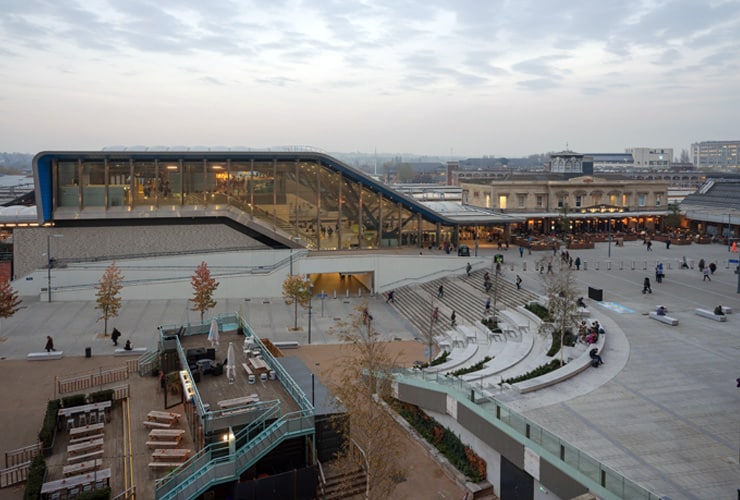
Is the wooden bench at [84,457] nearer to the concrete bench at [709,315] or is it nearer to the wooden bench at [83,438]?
the wooden bench at [83,438]

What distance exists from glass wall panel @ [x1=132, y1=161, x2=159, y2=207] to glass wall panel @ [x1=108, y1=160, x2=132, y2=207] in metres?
0.50

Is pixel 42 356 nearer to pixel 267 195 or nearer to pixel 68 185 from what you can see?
pixel 68 185

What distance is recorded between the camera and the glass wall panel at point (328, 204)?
4978cm

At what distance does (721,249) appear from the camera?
175 feet

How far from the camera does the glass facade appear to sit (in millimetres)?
46406

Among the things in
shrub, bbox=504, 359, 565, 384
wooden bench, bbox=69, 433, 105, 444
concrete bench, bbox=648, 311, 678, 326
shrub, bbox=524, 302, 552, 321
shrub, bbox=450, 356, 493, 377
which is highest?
concrete bench, bbox=648, 311, 678, 326

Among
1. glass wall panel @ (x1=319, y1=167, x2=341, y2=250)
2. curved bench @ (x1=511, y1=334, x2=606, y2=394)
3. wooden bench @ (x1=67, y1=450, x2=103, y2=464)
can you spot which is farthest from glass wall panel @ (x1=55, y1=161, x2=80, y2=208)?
curved bench @ (x1=511, y1=334, x2=606, y2=394)

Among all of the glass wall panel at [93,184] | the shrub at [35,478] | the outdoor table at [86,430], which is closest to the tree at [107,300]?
the outdoor table at [86,430]

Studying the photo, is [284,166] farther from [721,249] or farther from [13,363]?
[721,249]

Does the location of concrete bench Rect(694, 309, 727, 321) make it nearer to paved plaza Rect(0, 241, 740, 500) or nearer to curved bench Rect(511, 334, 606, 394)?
paved plaza Rect(0, 241, 740, 500)

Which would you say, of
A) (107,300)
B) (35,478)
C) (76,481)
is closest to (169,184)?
(107,300)

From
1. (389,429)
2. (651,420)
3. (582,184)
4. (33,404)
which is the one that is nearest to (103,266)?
(33,404)

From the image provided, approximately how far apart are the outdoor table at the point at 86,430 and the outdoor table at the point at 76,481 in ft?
10.9

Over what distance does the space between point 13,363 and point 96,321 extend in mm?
7192
